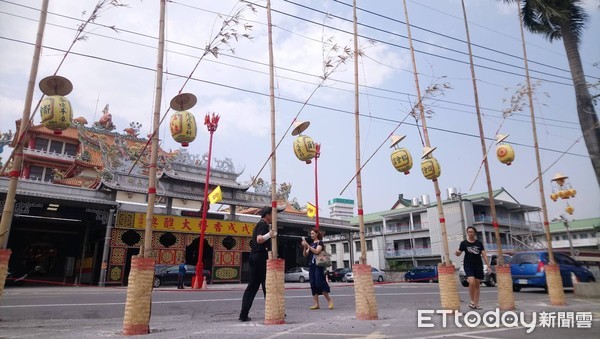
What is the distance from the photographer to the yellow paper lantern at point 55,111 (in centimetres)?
561

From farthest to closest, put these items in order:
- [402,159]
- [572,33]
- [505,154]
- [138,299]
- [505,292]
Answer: [572,33] → [505,154] → [402,159] → [505,292] → [138,299]

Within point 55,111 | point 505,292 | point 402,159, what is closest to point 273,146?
point 55,111

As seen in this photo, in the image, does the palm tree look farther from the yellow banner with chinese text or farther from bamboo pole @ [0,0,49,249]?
the yellow banner with chinese text

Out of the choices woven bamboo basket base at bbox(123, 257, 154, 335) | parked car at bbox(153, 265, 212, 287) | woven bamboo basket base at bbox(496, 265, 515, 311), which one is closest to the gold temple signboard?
parked car at bbox(153, 265, 212, 287)

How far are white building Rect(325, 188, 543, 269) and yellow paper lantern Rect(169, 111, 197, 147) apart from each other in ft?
97.9

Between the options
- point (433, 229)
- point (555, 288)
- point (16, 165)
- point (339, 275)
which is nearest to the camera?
point (16, 165)

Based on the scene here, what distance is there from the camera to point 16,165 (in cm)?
492

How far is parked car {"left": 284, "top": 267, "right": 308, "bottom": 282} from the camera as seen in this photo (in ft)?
88.5

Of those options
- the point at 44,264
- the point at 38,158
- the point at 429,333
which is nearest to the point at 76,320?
the point at 429,333

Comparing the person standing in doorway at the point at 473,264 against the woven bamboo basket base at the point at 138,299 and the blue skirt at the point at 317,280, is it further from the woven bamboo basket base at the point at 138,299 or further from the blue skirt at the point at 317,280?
the woven bamboo basket base at the point at 138,299

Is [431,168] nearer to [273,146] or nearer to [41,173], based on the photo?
[273,146]

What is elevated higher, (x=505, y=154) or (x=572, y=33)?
(x=572, y=33)

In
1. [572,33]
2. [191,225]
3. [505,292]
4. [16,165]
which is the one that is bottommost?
[505,292]

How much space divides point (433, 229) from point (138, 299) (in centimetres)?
3927
